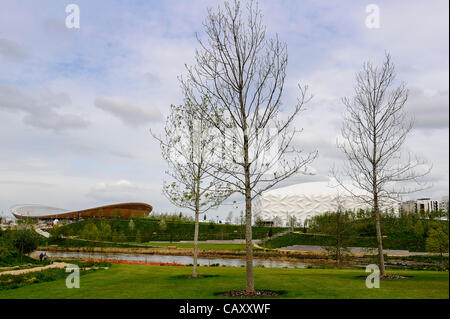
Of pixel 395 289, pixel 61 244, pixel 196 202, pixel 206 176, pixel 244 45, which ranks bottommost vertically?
pixel 61 244

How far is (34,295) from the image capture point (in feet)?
44.0

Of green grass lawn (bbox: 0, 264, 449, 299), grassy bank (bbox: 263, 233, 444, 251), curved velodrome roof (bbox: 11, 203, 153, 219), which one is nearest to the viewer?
green grass lawn (bbox: 0, 264, 449, 299)

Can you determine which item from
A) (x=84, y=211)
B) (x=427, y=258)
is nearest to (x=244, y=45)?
(x=427, y=258)

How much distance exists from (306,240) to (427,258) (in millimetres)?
22308

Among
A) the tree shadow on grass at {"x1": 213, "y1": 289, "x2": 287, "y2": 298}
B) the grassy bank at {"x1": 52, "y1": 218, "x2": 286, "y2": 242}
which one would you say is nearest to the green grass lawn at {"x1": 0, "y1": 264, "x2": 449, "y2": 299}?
the tree shadow on grass at {"x1": 213, "y1": 289, "x2": 287, "y2": 298}

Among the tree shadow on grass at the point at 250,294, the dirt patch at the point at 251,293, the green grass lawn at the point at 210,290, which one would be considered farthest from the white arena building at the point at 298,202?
the dirt patch at the point at 251,293

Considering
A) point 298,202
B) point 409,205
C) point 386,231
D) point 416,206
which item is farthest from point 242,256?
point 298,202

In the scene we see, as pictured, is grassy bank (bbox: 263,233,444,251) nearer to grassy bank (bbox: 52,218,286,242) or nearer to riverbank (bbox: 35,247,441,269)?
riverbank (bbox: 35,247,441,269)

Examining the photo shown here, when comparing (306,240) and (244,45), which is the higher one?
(244,45)

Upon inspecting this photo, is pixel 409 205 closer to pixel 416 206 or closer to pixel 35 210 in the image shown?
pixel 416 206
